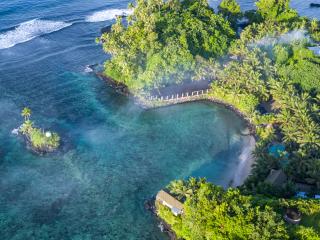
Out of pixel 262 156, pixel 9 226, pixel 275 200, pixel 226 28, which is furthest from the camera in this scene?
pixel 226 28

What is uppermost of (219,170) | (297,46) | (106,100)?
(297,46)

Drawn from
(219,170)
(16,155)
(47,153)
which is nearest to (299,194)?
(219,170)

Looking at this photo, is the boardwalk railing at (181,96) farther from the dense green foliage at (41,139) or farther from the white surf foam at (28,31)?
the white surf foam at (28,31)

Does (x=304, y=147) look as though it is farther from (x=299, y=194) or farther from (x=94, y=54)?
(x=94, y=54)

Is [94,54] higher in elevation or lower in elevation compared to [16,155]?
higher

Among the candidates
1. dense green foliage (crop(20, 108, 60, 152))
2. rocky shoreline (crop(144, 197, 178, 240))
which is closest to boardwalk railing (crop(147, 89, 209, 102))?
dense green foliage (crop(20, 108, 60, 152))

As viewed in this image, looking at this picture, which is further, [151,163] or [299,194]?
[151,163]

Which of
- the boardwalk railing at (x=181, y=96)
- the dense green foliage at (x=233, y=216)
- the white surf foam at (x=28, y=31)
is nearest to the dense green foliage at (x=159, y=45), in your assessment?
the boardwalk railing at (x=181, y=96)
